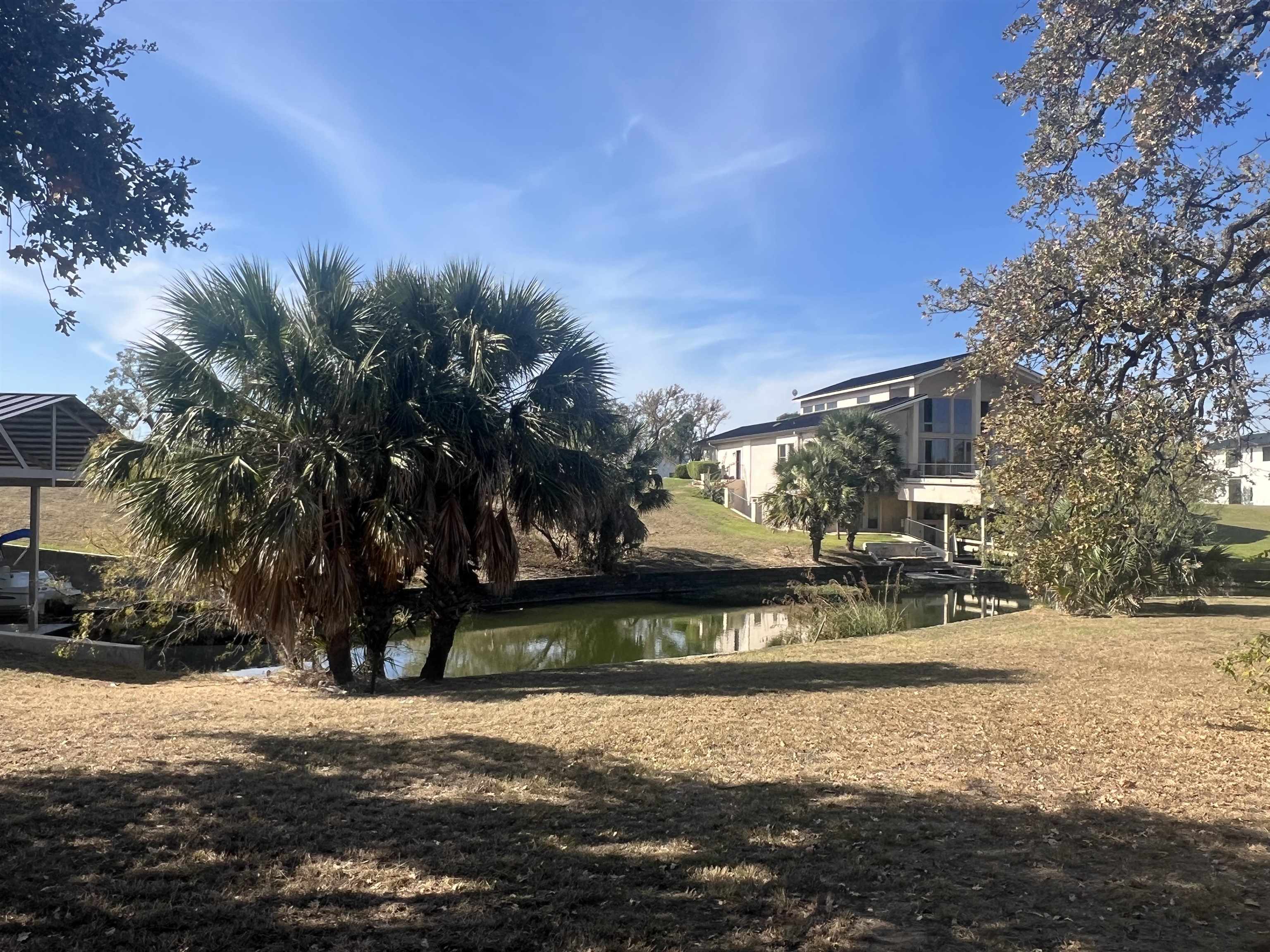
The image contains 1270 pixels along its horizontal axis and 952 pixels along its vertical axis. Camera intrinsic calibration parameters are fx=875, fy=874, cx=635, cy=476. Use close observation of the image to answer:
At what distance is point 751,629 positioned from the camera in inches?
832

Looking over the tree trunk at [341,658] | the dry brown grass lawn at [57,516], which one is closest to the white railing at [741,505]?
the dry brown grass lawn at [57,516]

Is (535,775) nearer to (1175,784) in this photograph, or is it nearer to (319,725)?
(319,725)

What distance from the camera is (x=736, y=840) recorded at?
4707 mm

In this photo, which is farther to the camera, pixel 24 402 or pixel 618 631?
pixel 618 631

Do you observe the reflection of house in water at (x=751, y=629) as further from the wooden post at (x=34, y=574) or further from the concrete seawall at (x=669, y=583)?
the wooden post at (x=34, y=574)

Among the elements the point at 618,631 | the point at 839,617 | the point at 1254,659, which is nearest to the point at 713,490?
the point at 618,631

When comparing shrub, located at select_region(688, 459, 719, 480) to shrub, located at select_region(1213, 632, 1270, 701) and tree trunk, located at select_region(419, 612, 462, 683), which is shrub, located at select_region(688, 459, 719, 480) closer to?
tree trunk, located at select_region(419, 612, 462, 683)

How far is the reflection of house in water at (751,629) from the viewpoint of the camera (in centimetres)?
1828

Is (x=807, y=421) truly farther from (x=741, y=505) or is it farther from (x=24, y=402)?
(x=24, y=402)

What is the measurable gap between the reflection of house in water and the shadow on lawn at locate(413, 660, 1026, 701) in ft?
16.2

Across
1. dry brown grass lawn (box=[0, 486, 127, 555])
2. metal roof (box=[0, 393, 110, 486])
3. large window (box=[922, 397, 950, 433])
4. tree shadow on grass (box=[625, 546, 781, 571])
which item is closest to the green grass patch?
large window (box=[922, 397, 950, 433])

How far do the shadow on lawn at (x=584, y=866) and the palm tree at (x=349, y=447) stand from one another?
A: 459cm

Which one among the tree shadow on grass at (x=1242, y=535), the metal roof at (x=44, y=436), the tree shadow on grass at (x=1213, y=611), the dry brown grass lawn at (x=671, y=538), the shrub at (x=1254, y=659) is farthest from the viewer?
the tree shadow on grass at (x=1242, y=535)

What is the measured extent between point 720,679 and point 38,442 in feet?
36.6
